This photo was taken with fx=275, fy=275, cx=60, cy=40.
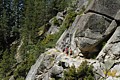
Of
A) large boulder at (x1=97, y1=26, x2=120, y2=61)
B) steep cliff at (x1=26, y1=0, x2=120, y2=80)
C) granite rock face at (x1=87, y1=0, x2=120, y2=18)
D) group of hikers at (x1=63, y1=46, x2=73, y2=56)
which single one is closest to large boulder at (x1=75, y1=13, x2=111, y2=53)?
steep cliff at (x1=26, y1=0, x2=120, y2=80)

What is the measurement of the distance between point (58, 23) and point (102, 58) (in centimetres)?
3142

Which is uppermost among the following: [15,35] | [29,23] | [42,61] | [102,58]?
[102,58]

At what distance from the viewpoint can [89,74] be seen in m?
23.1

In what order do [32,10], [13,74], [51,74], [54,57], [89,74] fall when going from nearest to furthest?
[89,74], [51,74], [54,57], [13,74], [32,10]

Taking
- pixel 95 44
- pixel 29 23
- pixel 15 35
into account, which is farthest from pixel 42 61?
pixel 15 35

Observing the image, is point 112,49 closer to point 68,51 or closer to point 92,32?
point 92,32

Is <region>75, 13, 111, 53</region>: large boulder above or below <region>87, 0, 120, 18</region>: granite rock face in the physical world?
below

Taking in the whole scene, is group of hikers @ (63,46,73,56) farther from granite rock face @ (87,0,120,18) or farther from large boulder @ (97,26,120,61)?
granite rock face @ (87,0,120,18)

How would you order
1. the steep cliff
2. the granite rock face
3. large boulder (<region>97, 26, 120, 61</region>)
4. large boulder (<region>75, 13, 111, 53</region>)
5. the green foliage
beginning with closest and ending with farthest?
the green foliage, large boulder (<region>97, 26, 120, 61</region>), the steep cliff, large boulder (<region>75, 13, 111, 53</region>), the granite rock face

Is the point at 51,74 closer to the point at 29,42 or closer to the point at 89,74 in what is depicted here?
the point at 89,74

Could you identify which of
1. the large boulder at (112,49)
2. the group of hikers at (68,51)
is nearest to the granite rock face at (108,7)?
the large boulder at (112,49)

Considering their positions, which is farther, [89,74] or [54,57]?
[54,57]

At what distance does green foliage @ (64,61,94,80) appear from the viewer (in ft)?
76.1

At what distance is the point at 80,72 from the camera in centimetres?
2338
